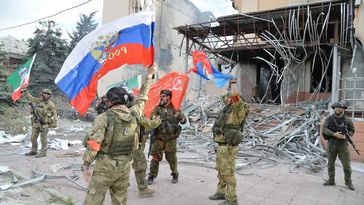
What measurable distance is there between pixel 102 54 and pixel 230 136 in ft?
7.20

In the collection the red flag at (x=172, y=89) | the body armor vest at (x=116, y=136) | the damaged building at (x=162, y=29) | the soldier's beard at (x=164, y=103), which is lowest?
the body armor vest at (x=116, y=136)

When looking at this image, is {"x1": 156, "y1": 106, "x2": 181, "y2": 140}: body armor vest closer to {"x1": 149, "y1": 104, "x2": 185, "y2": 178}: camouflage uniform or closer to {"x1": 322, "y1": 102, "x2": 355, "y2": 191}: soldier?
{"x1": 149, "y1": 104, "x2": 185, "y2": 178}: camouflage uniform

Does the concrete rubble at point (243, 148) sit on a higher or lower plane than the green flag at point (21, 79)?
lower

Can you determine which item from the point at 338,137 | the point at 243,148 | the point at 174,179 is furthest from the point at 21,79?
the point at 338,137

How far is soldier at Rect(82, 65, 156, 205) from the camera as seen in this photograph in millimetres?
3271

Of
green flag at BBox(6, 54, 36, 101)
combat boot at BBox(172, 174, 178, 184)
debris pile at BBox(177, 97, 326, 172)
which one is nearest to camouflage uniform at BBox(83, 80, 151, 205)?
combat boot at BBox(172, 174, 178, 184)

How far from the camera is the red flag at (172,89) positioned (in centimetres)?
601

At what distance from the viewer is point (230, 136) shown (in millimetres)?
4723

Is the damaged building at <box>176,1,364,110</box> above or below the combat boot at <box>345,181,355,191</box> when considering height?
above

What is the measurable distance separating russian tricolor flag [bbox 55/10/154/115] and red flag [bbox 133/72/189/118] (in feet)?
5.80

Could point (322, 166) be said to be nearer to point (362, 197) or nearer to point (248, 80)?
point (362, 197)

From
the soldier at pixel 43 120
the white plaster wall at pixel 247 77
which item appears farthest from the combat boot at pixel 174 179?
the white plaster wall at pixel 247 77

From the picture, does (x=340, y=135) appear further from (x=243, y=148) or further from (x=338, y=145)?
(x=243, y=148)

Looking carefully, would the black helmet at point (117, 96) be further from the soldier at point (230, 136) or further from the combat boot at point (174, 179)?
the combat boot at point (174, 179)
